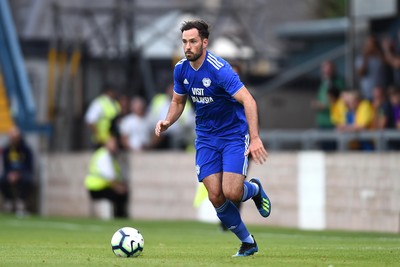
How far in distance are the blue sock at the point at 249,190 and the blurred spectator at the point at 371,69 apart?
9592 mm

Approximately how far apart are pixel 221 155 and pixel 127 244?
1.27 metres

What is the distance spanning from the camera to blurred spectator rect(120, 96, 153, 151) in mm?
25469

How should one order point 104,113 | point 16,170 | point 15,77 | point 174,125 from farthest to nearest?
1. point 15,77
2. point 16,170
3. point 104,113
4. point 174,125

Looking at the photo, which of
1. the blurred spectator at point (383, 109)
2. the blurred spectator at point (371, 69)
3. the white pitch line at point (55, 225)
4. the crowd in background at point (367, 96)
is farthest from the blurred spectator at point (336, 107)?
the white pitch line at point (55, 225)

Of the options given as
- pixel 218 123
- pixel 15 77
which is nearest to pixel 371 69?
pixel 15 77

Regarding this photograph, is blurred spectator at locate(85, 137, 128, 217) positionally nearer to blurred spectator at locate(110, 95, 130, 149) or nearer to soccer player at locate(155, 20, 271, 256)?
blurred spectator at locate(110, 95, 130, 149)

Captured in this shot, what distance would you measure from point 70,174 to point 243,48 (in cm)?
598

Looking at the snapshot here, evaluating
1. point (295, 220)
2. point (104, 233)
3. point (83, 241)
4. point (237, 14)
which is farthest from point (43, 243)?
point (237, 14)

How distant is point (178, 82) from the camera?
12172mm

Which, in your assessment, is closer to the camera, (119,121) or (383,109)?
(383,109)

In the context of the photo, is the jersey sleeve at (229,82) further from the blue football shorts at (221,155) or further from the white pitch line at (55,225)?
the white pitch line at (55,225)

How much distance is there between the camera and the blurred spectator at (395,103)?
20.0 m

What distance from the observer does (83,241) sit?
51.3 ft

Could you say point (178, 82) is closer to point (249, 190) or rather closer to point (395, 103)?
point (249, 190)
